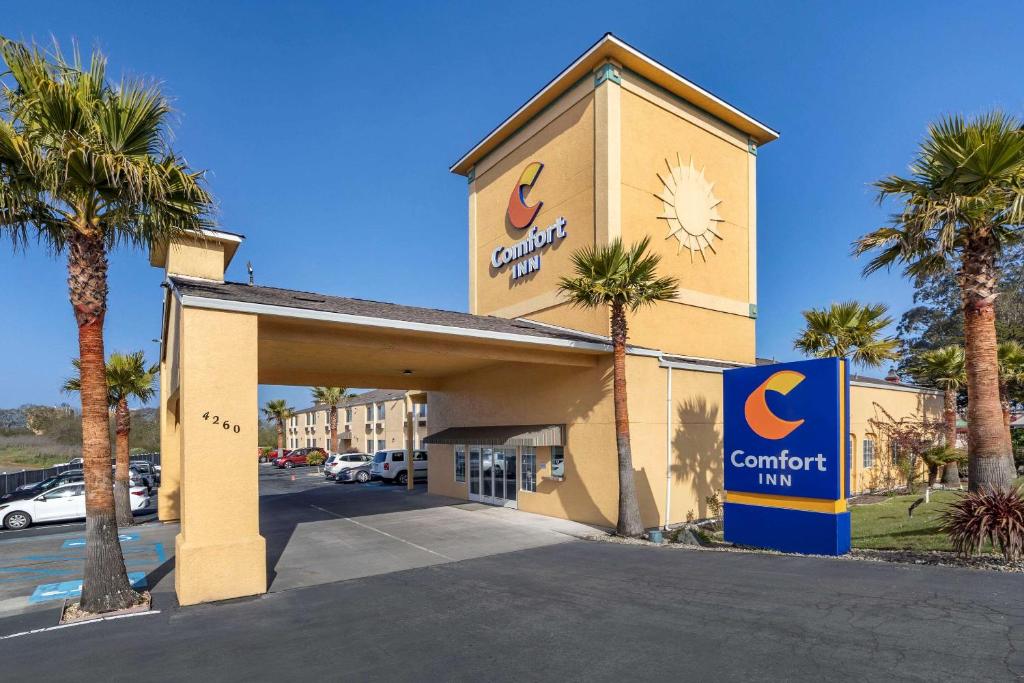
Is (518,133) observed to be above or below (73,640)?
above

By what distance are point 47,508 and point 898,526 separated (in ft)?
83.8

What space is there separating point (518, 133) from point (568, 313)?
7.93 metres

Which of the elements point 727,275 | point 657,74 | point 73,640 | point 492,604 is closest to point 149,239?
point 73,640

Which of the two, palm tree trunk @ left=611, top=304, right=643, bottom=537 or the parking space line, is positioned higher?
palm tree trunk @ left=611, top=304, right=643, bottom=537

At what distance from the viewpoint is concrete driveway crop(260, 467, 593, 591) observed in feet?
36.8

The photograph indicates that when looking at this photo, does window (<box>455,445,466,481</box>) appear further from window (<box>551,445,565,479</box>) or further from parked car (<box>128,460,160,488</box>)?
parked car (<box>128,460,160,488</box>)

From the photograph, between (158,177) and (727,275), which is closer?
(158,177)

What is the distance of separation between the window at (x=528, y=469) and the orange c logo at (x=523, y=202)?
26.8 ft

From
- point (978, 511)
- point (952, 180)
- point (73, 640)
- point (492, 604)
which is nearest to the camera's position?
point (73, 640)

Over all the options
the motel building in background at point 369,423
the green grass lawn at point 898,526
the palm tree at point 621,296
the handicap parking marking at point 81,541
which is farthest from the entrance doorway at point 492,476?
the motel building in background at point 369,423

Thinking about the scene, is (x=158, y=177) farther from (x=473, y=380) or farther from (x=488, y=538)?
(x=473, y=380)

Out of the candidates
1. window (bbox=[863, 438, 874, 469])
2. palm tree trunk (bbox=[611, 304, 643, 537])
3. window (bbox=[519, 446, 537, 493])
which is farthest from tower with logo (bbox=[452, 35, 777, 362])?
window (bbox=[863, 438, 874, 469])

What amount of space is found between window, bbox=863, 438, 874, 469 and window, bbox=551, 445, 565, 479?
14.4m

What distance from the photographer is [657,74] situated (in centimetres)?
1819
